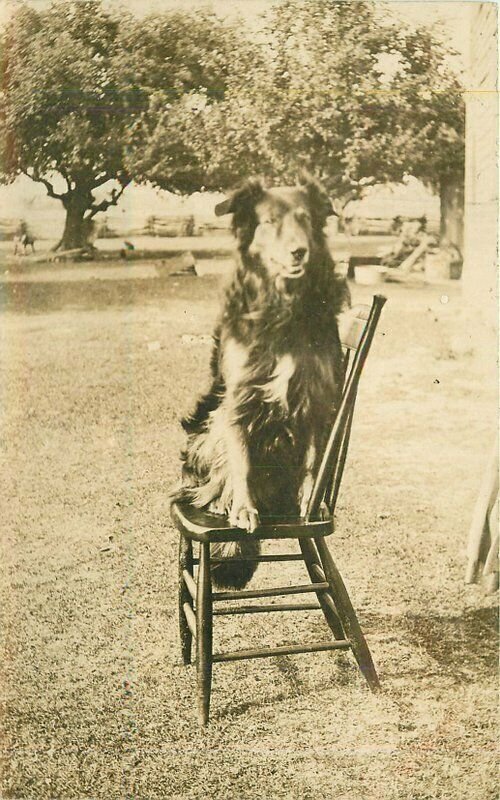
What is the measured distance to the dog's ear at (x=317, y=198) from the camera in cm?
232

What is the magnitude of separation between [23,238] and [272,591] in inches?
48.4

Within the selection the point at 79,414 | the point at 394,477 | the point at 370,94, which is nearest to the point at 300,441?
the point at 394,477

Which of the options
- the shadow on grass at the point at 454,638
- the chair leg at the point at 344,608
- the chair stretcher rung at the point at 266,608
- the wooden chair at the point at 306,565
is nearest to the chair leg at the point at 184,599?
the wooden chair at the point at 306,565

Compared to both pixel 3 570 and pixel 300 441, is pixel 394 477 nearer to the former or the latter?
pixel 300 441

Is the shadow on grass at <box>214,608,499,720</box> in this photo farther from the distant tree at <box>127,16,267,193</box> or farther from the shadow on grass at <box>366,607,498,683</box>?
the distant tree at <box>127,16,267,193</box>

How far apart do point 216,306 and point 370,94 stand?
0.79 metres

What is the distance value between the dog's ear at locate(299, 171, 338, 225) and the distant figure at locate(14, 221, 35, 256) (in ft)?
2.59

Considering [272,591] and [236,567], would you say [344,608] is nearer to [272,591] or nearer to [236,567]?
[272,591]

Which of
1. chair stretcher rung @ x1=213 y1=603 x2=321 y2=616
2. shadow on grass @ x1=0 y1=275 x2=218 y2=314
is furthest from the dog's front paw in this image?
shadow on grass @ x1=0 y1=275 x2=218 y2=314

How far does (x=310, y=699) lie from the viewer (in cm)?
232

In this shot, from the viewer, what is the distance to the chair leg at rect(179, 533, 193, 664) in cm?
232

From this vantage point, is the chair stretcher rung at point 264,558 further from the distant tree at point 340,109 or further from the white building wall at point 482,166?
the distant tree at point 340,109

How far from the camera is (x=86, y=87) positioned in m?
2.33

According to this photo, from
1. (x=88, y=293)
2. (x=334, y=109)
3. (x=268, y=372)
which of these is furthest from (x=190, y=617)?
(x=334, y=109)
